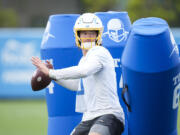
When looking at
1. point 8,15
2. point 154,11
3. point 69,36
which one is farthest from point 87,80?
point 8,15

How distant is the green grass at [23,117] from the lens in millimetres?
10609

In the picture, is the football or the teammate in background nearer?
the teammate in background

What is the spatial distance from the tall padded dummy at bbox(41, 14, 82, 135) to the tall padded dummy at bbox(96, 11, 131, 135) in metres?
0.44

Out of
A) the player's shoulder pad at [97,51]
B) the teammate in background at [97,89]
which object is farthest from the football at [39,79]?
the player's shoulder pad at [97,51]

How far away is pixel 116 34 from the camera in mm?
7520

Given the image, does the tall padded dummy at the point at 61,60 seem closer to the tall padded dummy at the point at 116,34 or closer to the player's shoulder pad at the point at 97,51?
the tall padded dummy at the point at 116,34

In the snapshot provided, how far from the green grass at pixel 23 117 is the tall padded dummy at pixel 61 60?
2774 mm

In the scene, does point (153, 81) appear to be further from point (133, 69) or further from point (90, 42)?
point (90, 42)

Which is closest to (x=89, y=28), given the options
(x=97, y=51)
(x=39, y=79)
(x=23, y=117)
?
(x=97, y=51)

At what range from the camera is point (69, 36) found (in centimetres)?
745

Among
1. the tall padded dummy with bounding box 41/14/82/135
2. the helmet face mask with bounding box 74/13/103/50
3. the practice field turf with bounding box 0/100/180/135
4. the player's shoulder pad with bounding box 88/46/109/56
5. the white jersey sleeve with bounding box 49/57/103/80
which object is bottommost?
the practice field turf with bounding box 0/100/180/135

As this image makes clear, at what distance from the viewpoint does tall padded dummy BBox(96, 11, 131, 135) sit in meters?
7.43

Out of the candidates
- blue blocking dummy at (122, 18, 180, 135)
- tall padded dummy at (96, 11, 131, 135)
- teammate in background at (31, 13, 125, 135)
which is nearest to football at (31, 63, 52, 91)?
teammate in background at (31, 13, 125, 135)

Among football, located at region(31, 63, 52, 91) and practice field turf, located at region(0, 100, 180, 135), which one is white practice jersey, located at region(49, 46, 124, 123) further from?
practice field turf, located at region(0, 100, 180, 135)
